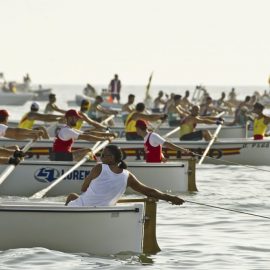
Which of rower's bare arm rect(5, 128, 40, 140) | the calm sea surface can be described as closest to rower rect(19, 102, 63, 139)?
rower's bare arm rect(5, 128, 40, 140)

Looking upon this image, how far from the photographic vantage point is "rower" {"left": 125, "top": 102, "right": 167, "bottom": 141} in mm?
29359

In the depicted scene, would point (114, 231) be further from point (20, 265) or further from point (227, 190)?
point (227, 190)

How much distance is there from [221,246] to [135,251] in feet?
→ 6.67

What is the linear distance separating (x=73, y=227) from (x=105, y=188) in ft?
2.54

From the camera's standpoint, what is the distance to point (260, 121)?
103 ft

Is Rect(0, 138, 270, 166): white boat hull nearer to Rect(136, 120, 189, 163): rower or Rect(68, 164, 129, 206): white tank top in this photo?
Rect(136, 120, 189, 163): rower

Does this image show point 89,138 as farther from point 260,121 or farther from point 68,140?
point 260,121

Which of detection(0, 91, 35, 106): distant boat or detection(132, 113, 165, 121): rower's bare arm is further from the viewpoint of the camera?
detection(0, 91, 35, 106): distant boat

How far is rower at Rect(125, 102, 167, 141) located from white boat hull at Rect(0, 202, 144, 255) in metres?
14.4

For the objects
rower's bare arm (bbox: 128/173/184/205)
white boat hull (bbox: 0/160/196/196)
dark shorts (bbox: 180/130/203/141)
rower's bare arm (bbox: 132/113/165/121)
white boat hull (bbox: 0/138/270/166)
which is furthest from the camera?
dark shorts (bbox: 180/130/203/141)

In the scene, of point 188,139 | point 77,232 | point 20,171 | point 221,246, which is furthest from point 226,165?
point 77,232

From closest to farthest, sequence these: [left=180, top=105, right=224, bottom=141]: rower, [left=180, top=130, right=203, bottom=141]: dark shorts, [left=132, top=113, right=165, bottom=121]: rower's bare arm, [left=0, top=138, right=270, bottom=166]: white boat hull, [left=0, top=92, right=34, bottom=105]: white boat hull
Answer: [left=0, top=138, right=270, bottom=166]: white boat hull
[left=132, top=113, right=165, bottom=121]: rower's bare arm
[left=180, top=105, right=224, bottom=141]: rower
[left=180, top=130, right=203, bottom=141]: dark shorts
[left=0, top=92, right=34, bottom=105]: white boat hull

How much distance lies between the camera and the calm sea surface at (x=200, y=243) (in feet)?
48.0

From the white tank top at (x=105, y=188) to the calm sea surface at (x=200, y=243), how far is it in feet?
2.85
